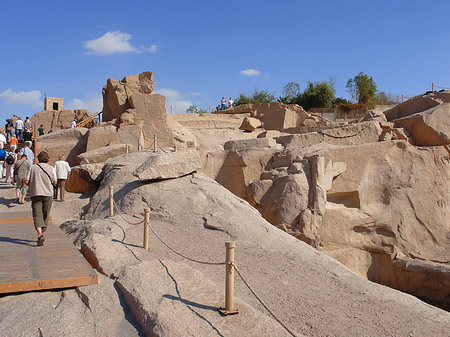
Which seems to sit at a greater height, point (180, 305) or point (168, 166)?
point (168, 166)

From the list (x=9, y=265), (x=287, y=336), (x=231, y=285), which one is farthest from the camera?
(x=9, y=265)

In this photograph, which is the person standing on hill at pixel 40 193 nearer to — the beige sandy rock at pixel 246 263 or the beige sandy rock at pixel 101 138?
the beige sandy rock at pixel 246 263

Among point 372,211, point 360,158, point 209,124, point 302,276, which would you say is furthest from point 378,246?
point 209,124

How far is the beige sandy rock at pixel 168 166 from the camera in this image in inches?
332

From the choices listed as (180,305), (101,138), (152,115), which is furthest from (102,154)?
(180,305)

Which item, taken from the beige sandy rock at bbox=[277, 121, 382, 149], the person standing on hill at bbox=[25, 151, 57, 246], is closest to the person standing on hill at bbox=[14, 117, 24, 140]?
the beige sandy rock at bbox=[277, 121, 382, 149]

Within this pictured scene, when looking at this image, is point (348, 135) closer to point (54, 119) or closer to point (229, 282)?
point (229, 282)

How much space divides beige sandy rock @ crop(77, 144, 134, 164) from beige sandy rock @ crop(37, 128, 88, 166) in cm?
192

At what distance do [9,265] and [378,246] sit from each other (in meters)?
9.11

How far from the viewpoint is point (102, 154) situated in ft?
42.4

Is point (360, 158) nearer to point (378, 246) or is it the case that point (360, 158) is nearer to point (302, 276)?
point (378, 246)

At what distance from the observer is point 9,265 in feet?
15.5

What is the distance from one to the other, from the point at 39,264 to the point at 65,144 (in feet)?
35.5

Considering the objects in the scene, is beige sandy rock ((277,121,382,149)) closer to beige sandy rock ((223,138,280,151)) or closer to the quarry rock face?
beige sandy rock ((223,138,280,151))
